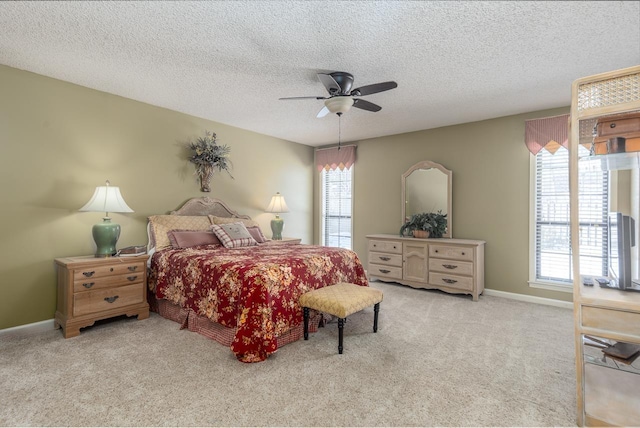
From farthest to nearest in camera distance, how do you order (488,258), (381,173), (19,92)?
(381,173) < (488,258) < (19,92)

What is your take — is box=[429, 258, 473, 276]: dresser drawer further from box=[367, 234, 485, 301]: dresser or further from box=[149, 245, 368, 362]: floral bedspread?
box=[149, 245, 368, 362]: floral bedspread

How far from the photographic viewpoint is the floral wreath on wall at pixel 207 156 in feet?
14.7

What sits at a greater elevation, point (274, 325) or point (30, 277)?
point (30, 277)

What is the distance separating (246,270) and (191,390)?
942mm

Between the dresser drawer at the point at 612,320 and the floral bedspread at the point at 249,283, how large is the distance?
2.03m

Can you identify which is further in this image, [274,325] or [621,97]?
[274,325]

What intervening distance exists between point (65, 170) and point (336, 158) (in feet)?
13.7

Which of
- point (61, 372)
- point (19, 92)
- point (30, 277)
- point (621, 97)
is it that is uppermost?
point (19, 92)

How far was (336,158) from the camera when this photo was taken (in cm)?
618

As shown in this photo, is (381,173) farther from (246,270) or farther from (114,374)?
(114,374)

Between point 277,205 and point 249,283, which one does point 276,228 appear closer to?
point 277,205

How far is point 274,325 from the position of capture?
2.62 metres

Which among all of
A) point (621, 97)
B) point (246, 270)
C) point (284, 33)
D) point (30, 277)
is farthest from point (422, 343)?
point (30, 277)

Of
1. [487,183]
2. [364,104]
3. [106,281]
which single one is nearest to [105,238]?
[106,281]
